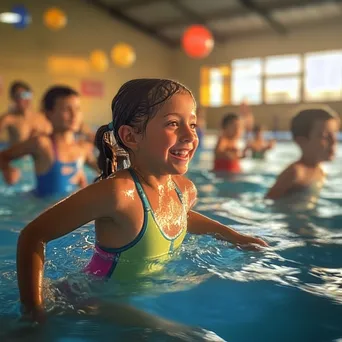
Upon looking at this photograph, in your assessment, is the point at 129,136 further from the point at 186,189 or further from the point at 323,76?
the point at 323,76

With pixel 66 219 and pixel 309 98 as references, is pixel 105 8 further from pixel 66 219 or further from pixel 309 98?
pixel 66 219

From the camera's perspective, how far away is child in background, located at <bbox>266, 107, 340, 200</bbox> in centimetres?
368

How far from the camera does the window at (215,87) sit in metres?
19.2

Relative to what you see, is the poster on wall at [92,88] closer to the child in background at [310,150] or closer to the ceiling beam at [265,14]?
the ceiling beam at [265,14]

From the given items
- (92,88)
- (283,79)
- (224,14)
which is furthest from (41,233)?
(283,79)

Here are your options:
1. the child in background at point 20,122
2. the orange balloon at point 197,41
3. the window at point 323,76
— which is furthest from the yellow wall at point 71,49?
the child in background at point 20,122

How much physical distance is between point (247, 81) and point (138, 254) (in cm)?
1741

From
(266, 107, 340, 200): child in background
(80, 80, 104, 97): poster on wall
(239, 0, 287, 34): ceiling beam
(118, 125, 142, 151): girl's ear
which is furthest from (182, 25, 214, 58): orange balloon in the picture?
(118, 125, 142, 151): girl's ear

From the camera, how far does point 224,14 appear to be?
52.2 ft

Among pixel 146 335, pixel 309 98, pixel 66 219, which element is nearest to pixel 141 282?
pixel 146 335

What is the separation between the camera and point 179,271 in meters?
2.07

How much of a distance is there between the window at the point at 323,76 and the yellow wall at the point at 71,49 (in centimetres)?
607

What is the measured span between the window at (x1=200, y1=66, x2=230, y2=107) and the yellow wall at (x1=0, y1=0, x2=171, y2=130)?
2200 millimetres

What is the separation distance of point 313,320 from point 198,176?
15.6 ft
